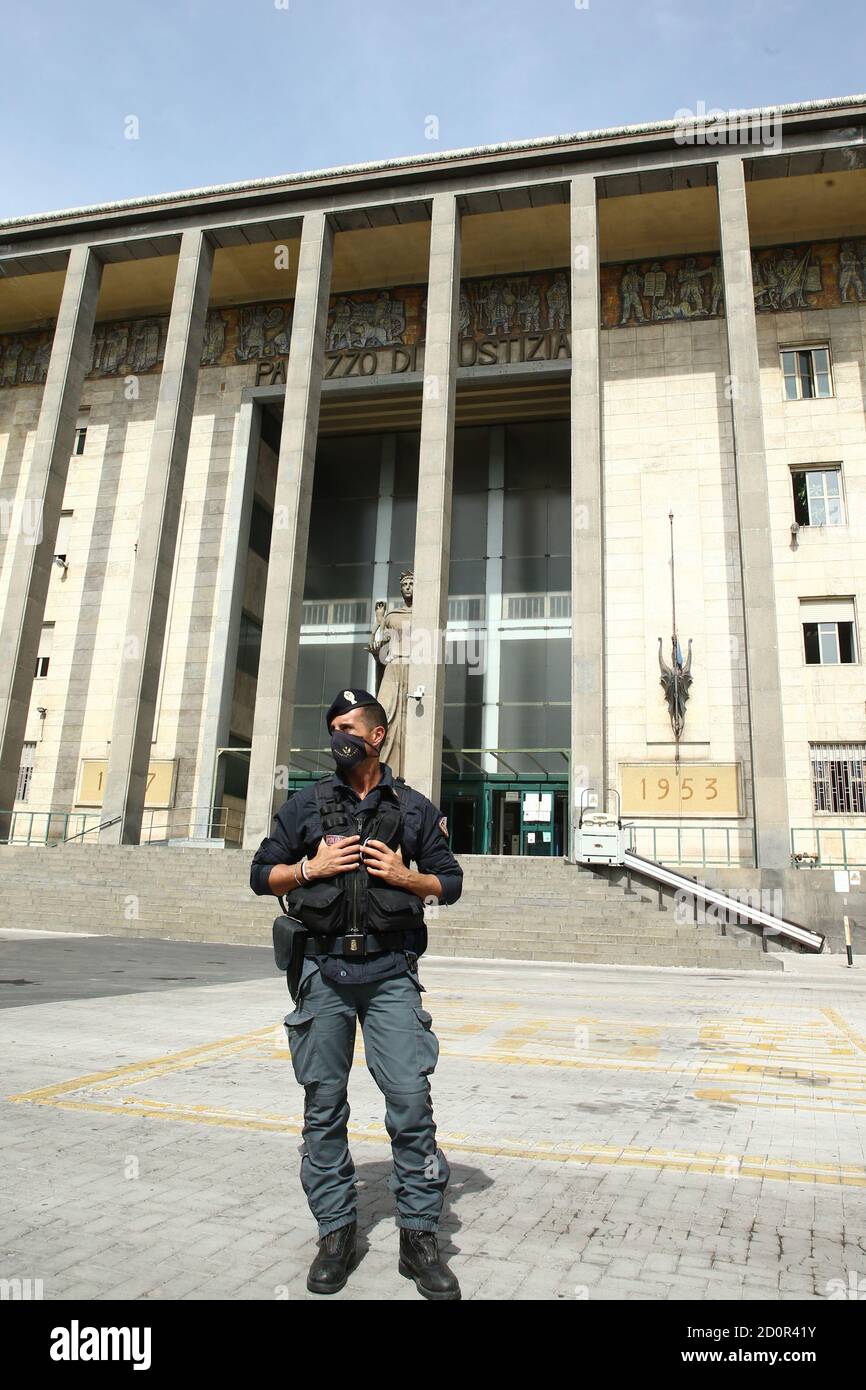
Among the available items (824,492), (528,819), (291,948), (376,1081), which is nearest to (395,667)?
(528,819)

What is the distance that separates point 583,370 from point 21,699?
18.5m

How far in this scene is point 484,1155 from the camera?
4.09 metres

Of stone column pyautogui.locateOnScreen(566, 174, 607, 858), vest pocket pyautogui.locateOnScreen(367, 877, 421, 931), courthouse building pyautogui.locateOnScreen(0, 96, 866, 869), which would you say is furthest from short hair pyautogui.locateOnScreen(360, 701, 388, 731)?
courthouse building pyautogui.locateOnScreen(0, 96, 866, 869)

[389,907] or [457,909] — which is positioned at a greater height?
[389,907]

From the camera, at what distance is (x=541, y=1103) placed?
510 cm

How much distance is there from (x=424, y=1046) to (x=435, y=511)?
863 inches

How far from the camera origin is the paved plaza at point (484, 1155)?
281 centimetres

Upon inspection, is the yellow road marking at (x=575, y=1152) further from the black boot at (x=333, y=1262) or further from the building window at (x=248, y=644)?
the building window at (x=248, y=644)

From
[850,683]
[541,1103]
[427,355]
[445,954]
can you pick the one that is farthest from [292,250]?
[541,1103]

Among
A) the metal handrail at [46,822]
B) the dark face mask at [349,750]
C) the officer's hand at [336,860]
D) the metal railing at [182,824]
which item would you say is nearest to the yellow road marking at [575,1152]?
the officer's hand at [336,860]

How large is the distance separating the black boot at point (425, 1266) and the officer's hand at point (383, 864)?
1062mm

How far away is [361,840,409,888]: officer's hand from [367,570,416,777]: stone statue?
19790 mm

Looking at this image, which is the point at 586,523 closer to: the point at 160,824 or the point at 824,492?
the point at 824,492

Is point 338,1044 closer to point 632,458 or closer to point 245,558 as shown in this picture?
point 632,458
